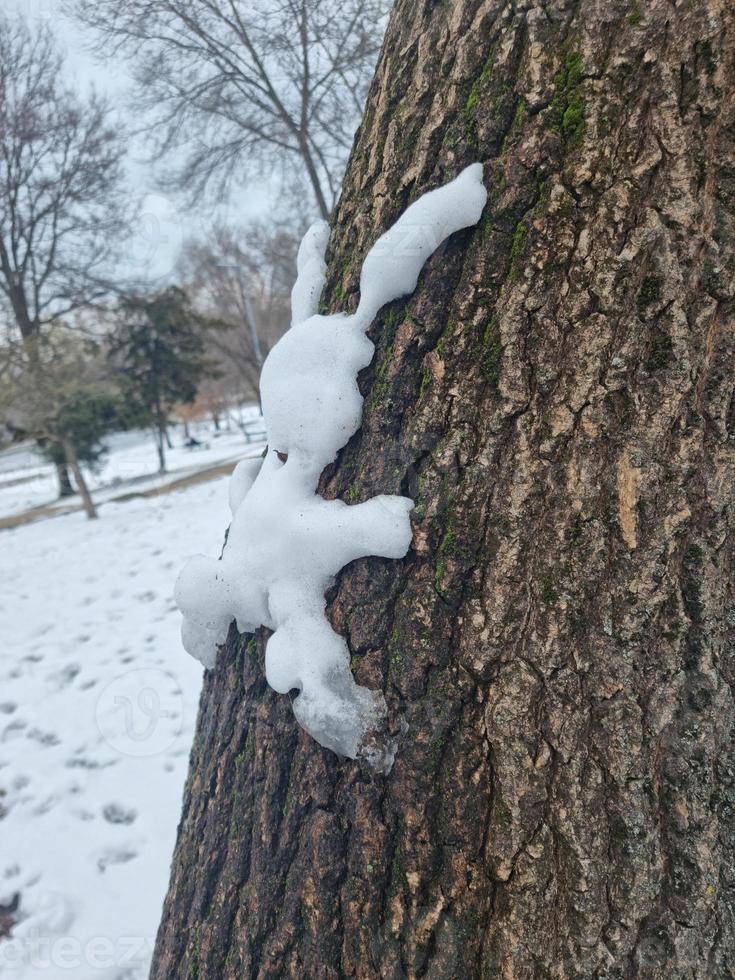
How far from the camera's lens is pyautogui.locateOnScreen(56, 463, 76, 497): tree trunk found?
44.1ft

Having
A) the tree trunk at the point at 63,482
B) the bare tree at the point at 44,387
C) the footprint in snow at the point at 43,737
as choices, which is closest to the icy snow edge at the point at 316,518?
the footprint in snow at the point at 43,737

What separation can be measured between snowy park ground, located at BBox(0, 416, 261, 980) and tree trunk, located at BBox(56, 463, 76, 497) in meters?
8.44

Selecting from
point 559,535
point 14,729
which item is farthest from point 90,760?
point 559,535

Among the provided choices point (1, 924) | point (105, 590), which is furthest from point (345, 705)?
point (105, 590)

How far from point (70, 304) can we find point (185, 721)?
559 inches

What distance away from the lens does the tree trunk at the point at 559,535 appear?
0.77 meters

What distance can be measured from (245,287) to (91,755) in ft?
68.9

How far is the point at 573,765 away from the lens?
0.83 m

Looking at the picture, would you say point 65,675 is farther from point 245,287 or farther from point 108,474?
point 245,287

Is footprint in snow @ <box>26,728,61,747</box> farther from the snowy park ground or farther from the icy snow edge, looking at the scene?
the icy snow edge

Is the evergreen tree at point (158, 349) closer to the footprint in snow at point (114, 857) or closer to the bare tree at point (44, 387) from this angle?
the bare tree at point (44, 387)

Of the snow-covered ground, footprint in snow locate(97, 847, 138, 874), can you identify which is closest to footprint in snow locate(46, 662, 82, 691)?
footprint in snow locate(97, 847, 138, 874)

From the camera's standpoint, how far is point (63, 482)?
1374 cm

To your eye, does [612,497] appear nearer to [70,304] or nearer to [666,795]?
[666,795]
